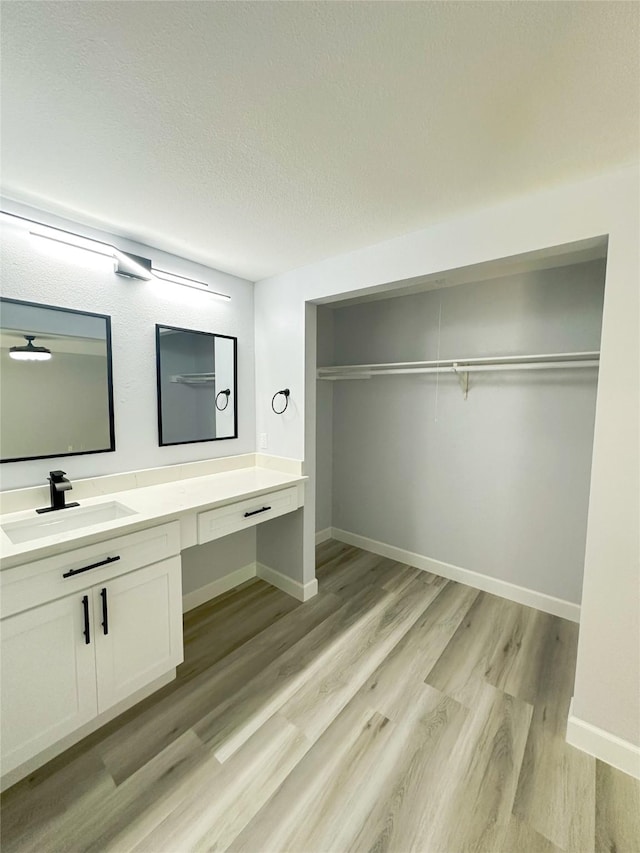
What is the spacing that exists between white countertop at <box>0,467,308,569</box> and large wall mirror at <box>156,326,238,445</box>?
1.09 feet

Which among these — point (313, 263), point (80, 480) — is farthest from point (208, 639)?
point (313, 263)

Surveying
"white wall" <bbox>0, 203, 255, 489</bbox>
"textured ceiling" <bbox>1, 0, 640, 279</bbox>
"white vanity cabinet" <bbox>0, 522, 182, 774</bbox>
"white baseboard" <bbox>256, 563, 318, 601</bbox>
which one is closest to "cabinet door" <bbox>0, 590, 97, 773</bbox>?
"white vanity cabinet" <bbox>0, 522, 182, 774</bbox>

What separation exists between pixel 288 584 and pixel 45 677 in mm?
1557

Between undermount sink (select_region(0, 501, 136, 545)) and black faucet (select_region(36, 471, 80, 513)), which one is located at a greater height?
black faucet (select_region(36, 471, 80, 513))

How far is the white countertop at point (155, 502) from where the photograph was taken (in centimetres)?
135

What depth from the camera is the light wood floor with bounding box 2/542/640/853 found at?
3.98ft

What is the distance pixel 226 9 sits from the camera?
2.72 feet

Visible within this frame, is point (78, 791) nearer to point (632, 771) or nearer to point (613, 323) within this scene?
point (632, 771)

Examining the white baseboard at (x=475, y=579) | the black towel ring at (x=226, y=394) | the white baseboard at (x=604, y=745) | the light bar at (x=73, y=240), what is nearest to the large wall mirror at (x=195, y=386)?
the black towel ring at (x=226, y=394)

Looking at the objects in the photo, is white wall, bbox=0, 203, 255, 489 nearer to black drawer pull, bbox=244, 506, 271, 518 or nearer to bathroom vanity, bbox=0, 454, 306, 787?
bathroom vanity, bbox=0, 454, 306, 787

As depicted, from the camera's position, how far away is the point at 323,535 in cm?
363

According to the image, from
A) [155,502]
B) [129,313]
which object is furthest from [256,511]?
[129,313]

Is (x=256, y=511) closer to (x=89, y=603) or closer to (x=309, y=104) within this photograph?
(x=89, y=603)

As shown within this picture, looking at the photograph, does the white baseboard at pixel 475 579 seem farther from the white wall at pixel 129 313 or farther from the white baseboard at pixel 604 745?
the white wall at pixel 129 313
